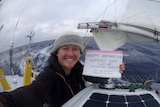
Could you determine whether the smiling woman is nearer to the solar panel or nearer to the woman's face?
Result: the woman's face

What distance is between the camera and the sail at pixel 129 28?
2558mm

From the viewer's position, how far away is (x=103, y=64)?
1.87 m

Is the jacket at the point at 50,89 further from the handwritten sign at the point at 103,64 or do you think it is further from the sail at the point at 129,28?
the sail at the point at 129,28

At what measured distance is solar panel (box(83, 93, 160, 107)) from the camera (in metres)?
1.66

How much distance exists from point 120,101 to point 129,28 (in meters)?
1.05

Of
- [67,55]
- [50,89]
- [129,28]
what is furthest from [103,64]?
[129,28]

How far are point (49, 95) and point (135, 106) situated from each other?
52cm

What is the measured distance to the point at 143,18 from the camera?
2684 mm

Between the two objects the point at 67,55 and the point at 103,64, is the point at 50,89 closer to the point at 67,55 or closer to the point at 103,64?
the point at 67,55

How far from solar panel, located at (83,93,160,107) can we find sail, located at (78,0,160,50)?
3.05 feet

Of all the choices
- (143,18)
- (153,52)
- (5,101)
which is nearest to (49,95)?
(5,101)

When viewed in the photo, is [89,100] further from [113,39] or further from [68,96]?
[113,39]

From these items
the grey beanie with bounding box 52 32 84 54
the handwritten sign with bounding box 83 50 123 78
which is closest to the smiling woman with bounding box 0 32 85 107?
the grey beanie with bounding box 52 32 84 54

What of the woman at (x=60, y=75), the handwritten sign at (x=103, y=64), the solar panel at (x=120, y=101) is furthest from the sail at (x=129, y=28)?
the solar panel at (x=120, y=101)
